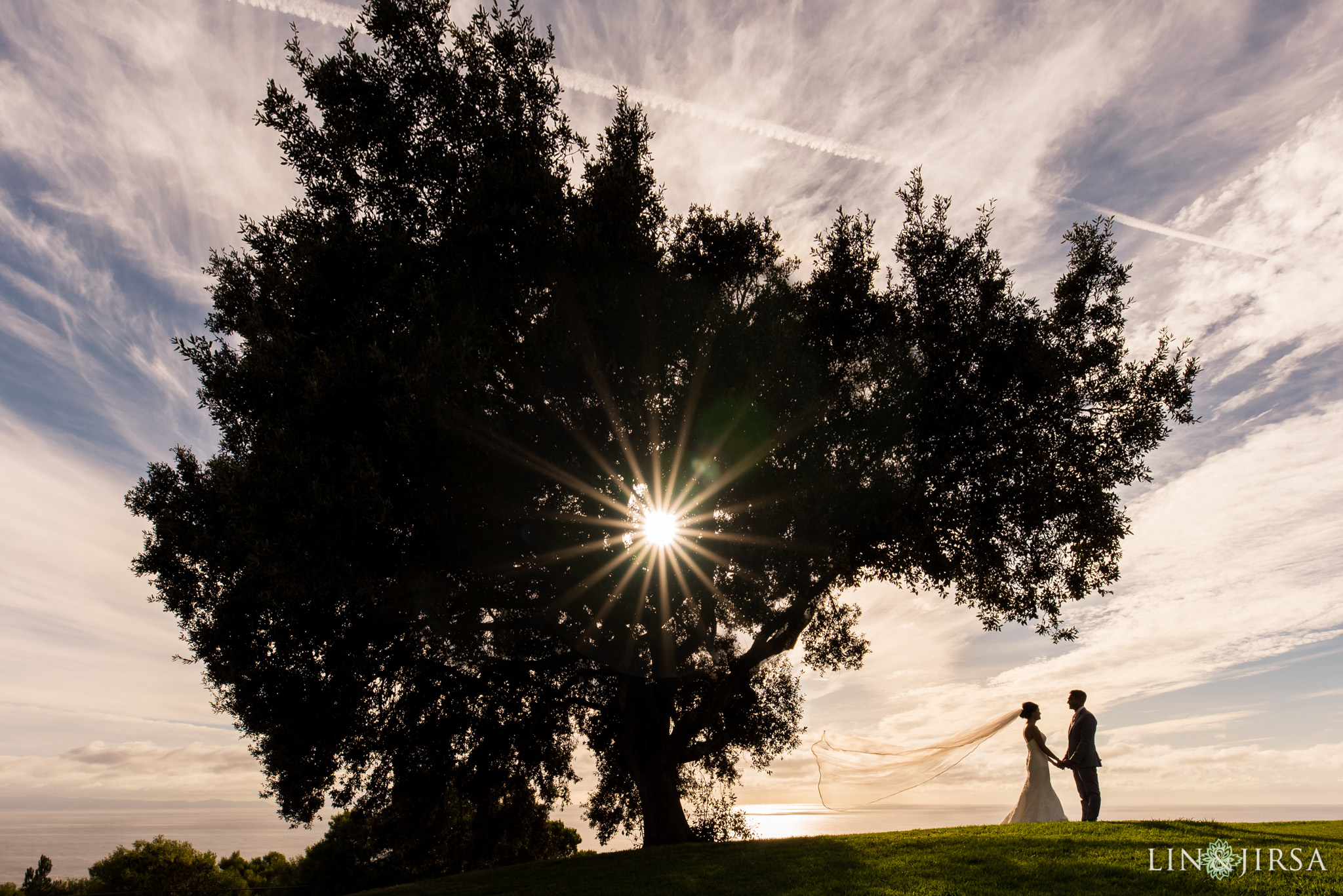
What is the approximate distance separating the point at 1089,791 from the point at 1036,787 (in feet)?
4.58

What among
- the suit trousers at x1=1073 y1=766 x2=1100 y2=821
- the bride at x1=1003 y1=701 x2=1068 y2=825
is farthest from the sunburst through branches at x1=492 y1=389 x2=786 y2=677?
the suit trousers at x1=1073 y1=766 x2=1100 y2=821

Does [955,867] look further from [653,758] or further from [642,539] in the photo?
[653,758]

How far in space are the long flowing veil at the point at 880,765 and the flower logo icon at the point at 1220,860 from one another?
642cm

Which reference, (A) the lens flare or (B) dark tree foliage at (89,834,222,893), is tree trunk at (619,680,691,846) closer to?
(A) the lens flare

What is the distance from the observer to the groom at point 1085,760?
15008 mm

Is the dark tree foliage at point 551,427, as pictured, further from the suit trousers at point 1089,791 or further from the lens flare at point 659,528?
the suit trousers at point 1089,791

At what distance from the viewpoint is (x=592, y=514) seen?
17297 mm

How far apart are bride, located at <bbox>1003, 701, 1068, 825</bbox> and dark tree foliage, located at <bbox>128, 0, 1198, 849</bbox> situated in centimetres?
343

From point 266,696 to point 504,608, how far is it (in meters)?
5.72

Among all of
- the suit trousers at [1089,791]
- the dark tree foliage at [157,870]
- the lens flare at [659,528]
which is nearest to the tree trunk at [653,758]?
the lens flare at [659,528]

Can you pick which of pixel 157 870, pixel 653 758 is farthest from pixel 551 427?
pixel 157 870

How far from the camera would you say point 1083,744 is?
15102 mm

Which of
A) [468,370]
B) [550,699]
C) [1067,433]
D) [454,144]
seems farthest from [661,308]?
[550,699]

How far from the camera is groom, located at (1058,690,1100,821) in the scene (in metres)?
15.0
